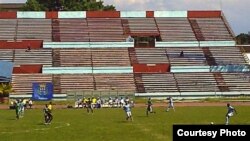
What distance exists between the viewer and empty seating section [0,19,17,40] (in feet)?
305

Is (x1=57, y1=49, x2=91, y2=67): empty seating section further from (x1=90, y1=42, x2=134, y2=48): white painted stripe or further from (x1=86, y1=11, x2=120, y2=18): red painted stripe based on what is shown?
(x1=86, y1=11, x2=120, y2=18): red painted stripe

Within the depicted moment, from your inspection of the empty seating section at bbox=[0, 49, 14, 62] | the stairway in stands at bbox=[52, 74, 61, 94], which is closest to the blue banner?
the stairway in stands at bbox=[52, 74, 61, 94]

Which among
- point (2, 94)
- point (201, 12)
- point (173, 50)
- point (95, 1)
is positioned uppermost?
point (95, 1)

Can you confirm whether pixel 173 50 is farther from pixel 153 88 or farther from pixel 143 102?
pixel 143 102

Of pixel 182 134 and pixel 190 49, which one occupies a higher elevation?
pixel 190 49

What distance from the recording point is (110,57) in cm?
8881

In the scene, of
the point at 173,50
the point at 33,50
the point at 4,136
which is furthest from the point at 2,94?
the point at 4,136

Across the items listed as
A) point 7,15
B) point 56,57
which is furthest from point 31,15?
point 56,57

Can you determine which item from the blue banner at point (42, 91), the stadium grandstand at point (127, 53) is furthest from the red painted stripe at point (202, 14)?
the blue banner at point (42, 91)

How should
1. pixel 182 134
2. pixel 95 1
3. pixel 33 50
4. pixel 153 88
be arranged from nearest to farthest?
1. pixel 182 134
2. pixel 153 88
3. pixel 33 50
4. pixel 95 1

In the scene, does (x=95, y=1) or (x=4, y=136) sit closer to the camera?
(x=4, y=136)

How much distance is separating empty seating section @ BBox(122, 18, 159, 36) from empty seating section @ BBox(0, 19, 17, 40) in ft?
69.4

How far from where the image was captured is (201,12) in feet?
340

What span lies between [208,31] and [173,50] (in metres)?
10.3
